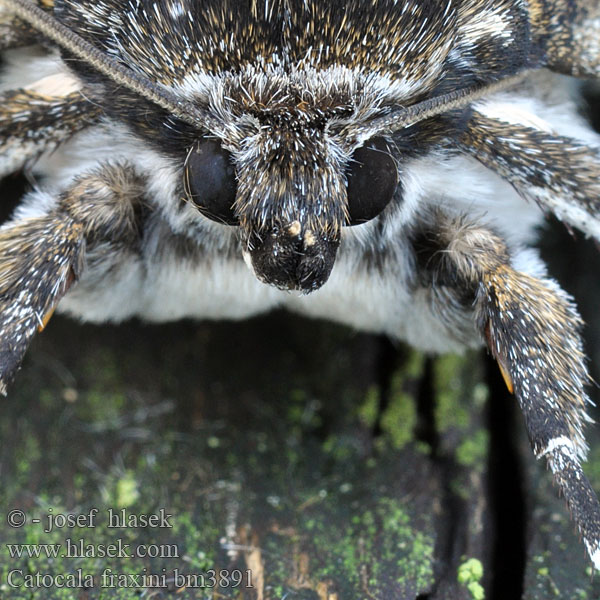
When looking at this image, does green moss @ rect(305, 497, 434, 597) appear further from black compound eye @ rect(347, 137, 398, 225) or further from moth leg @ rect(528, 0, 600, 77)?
moth leg @ rect(528, 0, 600, 77)

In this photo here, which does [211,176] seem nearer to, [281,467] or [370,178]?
[370,178]

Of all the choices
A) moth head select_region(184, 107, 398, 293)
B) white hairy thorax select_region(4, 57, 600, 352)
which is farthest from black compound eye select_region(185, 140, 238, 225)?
white hairy thorax select_region(4, 57, 600, 352)

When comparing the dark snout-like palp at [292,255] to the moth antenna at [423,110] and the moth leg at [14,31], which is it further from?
the moth leg at [14,31]

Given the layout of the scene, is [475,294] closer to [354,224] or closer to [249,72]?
[354,224]

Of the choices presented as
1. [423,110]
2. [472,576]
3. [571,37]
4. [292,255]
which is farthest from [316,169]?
[472,576]

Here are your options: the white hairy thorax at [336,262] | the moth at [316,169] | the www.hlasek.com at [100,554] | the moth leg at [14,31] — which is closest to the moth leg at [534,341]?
the moth at [316,169]

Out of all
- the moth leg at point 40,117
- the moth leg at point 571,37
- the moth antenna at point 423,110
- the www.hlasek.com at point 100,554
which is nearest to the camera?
the moth antenna at point 423,110

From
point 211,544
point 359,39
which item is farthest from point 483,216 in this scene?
point 211,544
